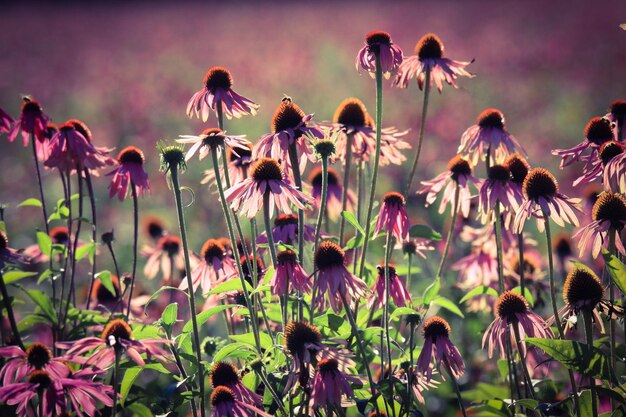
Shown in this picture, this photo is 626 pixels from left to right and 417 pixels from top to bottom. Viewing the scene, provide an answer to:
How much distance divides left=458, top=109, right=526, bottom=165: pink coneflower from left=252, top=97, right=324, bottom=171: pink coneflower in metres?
0.48

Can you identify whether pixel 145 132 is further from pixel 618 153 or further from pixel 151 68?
pixel 618 153

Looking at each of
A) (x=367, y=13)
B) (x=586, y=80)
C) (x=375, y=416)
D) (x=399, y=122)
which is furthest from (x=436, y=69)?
(x=367, y=13)

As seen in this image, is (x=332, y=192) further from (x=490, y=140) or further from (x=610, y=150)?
(x=610, y=150)

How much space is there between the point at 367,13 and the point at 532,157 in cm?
781

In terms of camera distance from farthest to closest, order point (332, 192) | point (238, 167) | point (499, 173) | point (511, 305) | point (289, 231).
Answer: point (332, 192)
point (238, 167)
point (289, 231)
point (499, 173)
point (511, 305)

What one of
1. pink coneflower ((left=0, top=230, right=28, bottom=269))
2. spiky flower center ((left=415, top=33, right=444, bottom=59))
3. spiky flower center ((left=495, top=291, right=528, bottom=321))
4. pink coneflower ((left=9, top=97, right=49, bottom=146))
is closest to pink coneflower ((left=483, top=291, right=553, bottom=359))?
spiky flower center ((left=495, top=291, right=528, bottom=321))

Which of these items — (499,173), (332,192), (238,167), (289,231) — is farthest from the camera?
(332,192)

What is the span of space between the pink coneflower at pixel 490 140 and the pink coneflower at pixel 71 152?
3.15 feet

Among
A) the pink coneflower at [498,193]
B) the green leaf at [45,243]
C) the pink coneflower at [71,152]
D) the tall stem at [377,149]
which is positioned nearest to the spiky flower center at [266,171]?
the tall stem at [377,149]

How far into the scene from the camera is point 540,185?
1.67m

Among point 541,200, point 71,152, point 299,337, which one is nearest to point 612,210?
point 541,200

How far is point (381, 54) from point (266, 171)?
43cm

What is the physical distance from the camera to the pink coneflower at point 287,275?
5.01 ft

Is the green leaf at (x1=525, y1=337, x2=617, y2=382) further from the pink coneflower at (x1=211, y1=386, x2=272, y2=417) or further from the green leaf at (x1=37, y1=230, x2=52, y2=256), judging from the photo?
the green leaf at (x1=37, y1=230, x2=52, y2=256)
